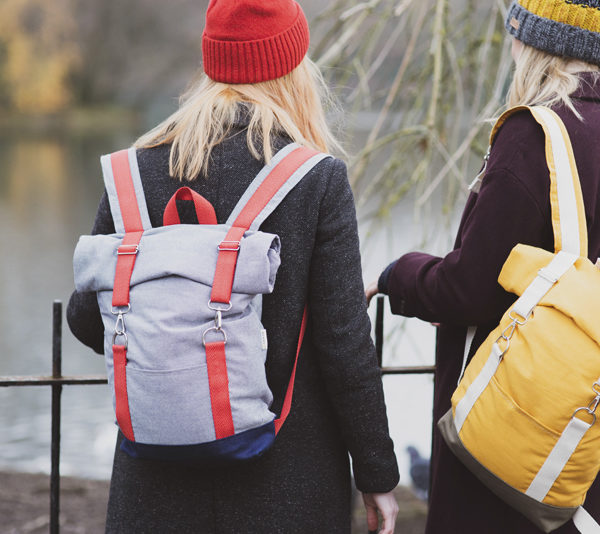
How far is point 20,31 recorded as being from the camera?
21.6 meters

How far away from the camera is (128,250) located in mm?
1191

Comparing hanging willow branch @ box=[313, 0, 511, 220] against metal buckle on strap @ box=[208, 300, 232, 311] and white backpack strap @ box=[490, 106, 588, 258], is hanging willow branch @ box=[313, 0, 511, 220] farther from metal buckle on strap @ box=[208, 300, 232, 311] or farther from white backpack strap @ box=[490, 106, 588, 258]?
metal buckle on strap @ box=[208, 300, 232, 311]

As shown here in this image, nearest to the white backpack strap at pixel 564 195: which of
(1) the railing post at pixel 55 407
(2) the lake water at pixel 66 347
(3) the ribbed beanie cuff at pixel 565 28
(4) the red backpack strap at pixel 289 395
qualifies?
(3) the ribbed beanie cuff at pixel 565 28

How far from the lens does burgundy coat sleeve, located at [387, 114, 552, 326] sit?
1277 millimetres

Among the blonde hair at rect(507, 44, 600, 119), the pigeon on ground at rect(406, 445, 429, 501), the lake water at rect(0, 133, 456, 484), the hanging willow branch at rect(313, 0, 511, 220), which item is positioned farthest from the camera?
the lake water at rect(0, 133, 456, 484)

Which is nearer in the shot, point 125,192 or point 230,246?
point 230,246

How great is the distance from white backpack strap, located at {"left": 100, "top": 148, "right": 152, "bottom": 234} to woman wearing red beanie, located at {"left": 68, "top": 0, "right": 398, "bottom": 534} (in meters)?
0.02

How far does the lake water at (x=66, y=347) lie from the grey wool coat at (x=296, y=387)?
40.8 inches

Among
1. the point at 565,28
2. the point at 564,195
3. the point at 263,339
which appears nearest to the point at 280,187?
the point at 263,339

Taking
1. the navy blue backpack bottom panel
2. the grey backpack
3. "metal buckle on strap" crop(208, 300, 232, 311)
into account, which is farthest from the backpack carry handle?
the navy blue backpack bottom panel

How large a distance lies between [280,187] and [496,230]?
1.22 ft

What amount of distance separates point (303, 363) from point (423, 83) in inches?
65.6

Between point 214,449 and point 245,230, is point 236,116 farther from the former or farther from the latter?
point 214,449

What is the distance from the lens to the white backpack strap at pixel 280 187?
1.24 metres
